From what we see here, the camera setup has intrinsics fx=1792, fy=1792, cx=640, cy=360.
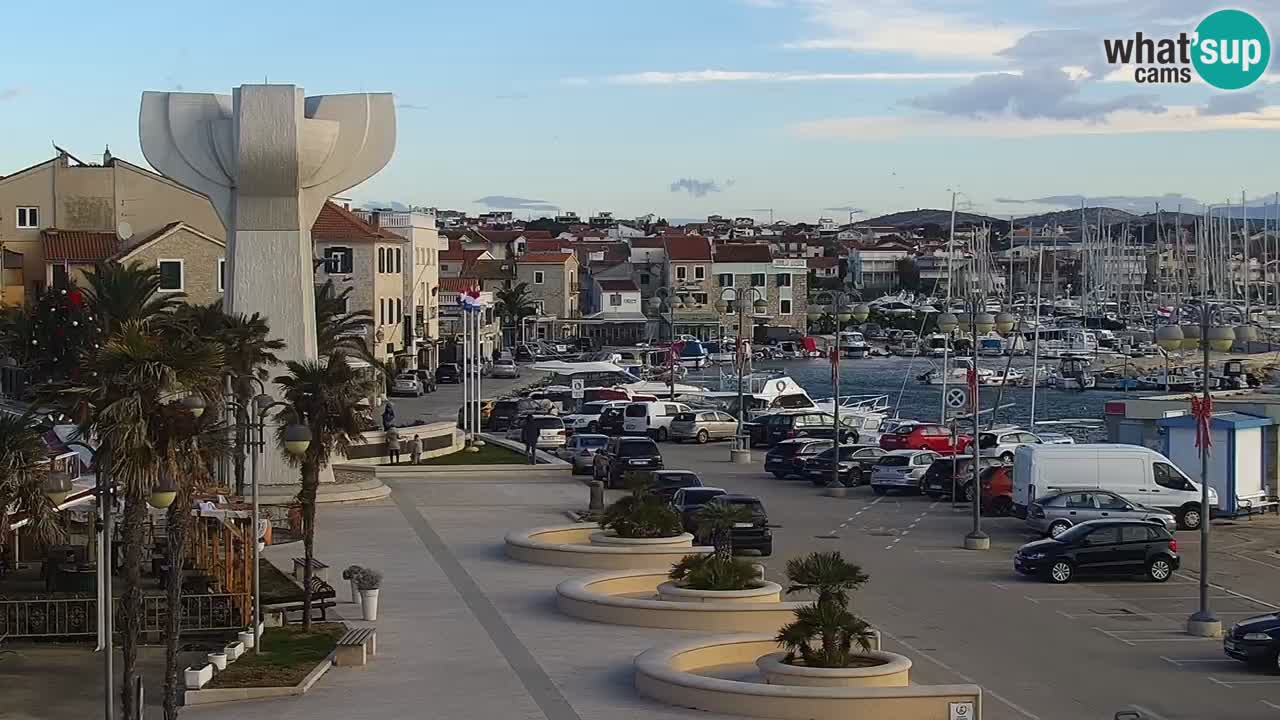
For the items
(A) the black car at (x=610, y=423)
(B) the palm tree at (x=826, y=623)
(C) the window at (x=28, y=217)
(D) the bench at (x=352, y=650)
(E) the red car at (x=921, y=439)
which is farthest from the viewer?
(C) the window at (x=28, y=217)

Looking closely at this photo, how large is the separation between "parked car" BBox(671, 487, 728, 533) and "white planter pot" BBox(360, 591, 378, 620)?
10.3 m

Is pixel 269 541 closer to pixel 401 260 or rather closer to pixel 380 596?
pixel 380 596

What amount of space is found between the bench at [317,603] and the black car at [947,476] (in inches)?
838

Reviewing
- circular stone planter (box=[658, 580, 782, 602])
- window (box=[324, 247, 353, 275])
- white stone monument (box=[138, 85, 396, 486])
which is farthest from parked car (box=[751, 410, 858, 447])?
circular stone planter (box=[658, 580, 782, 602])

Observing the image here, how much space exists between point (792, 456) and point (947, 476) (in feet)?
20.3

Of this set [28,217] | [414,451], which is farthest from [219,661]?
[28,217]

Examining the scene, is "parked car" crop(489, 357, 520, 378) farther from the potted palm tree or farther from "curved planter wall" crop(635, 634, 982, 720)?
the potted palm tree

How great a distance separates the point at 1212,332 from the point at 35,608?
17.9 metres

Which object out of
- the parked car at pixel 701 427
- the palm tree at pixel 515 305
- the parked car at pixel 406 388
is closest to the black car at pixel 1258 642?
the parked car at pixel 701 427

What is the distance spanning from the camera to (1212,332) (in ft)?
90.0

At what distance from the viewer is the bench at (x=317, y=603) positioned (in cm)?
2631

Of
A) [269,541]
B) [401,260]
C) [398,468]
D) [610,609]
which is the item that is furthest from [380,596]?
[401,260]

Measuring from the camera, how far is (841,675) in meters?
19.8

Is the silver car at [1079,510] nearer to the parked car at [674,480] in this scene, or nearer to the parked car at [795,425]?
the parked car at [674,480]
